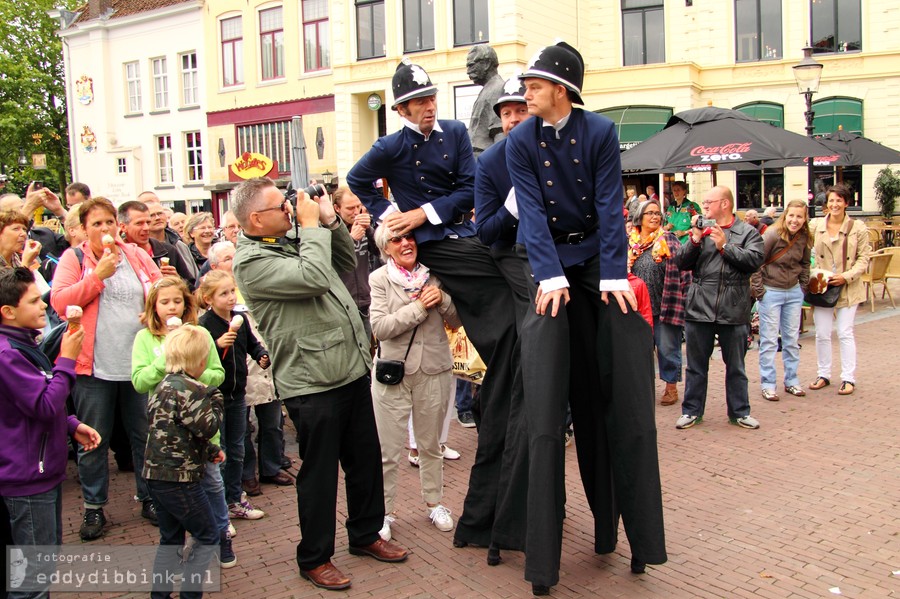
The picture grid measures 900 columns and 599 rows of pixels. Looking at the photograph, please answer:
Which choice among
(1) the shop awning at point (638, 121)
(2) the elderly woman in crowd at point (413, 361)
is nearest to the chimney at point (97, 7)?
(1) the shop awning at point (638, 121)

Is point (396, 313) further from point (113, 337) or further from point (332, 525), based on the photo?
point (113, 337)

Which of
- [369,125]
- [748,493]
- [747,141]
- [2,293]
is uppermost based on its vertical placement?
[369,125]

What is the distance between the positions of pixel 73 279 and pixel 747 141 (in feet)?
28.7

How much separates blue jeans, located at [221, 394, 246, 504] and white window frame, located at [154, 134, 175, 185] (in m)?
33.2

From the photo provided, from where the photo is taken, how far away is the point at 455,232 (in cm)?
494

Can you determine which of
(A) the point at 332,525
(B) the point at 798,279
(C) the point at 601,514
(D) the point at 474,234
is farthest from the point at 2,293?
(B) the point at 798,279

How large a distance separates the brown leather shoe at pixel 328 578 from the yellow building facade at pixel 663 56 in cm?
2277

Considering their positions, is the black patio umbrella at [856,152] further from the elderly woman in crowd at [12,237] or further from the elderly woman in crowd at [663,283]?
the elderly woman in crowd at [12,237]

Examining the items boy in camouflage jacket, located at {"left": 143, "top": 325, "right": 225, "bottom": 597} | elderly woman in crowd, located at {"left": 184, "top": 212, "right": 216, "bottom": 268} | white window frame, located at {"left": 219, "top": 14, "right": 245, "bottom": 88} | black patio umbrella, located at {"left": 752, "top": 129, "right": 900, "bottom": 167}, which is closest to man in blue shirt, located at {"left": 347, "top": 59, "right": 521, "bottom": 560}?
boy in camouflage jacket, located at {"left": 143, "top": 325, "right": 225, "bottom": 597}

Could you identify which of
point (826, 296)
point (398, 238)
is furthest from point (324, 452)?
point (826, 296)

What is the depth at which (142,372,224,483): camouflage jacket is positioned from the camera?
3.98 m

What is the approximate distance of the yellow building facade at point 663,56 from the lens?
25625 millimetres

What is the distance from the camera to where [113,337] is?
5.26 meters

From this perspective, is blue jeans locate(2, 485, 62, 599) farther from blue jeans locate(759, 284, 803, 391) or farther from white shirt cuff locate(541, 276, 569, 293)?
blue jeans locate(759, 284, 803, 391)
